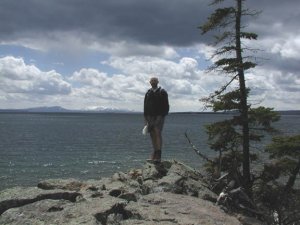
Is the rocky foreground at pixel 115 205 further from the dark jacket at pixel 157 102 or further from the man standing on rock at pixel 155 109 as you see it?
the dark jacket at pixel 157 102

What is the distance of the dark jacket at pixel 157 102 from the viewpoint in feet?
55.8

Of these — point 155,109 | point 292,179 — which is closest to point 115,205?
point 155,109

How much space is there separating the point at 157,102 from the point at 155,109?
281 mm

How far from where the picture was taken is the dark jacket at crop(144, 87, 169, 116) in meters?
17.0

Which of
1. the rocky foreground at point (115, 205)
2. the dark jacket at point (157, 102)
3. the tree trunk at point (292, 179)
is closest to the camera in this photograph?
the rocky foreground at point (115, 205)

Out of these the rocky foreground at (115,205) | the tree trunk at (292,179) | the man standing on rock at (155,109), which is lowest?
the tree trunk at (292,179)

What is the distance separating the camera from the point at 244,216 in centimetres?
1314

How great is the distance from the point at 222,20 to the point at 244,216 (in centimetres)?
1047

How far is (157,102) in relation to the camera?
17.0 m

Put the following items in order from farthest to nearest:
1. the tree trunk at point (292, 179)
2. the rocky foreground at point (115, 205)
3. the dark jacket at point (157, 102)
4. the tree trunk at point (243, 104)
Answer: the tree trunk at point (243, 104), the tree trunk at point (292, 179), the dark jacket at point (157, 102), the rocky foreground at point (115, 205)

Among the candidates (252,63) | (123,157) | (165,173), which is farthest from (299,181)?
(123,157)

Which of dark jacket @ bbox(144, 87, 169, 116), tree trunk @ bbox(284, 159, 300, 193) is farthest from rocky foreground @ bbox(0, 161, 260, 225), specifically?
tree trunk @ bbox(284, 159, 300, 193)

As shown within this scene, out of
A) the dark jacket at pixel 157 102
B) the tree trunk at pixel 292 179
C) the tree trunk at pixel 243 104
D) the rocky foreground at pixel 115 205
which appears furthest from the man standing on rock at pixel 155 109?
the tree trunk at pixel 292 179

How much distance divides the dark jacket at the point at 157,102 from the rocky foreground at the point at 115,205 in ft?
10.3
